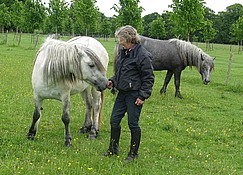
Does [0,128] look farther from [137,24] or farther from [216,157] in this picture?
[137,24]

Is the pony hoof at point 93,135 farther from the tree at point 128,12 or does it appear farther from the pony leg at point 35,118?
the tree at point 128,12

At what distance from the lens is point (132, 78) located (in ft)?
16.6

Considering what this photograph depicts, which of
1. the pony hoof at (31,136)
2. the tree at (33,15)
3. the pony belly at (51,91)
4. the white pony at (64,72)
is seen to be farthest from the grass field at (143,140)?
the tree at (33,15)

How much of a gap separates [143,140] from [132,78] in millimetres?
1900

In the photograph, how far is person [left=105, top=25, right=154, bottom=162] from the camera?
197 inches

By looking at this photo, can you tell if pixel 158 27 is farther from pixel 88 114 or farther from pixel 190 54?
pixel 88 114

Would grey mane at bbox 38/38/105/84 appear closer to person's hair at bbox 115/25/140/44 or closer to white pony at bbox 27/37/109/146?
white pony at bbox 27/37/109/146

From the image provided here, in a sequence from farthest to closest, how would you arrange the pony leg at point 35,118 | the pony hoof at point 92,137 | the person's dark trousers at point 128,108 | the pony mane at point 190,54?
the pony mane at point 190,54, the pony hoof at point 92,137, the pony leg at point 35,118, the person's dark trousers at point 128,108

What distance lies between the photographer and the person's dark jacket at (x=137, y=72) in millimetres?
4984

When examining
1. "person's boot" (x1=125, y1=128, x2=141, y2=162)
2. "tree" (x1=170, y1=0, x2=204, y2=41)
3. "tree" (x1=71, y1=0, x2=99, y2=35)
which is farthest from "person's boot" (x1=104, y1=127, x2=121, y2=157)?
"tree" (x1=71, y1=0, x2=99, y2=35)

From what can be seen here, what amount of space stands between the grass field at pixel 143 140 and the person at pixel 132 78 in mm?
613

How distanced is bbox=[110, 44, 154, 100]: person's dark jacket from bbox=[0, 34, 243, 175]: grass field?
3.69 feet

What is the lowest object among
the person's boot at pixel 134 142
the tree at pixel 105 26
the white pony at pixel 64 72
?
the person's boot at pixel 134 142

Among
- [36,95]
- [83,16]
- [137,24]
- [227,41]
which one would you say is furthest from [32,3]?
[227,41]
